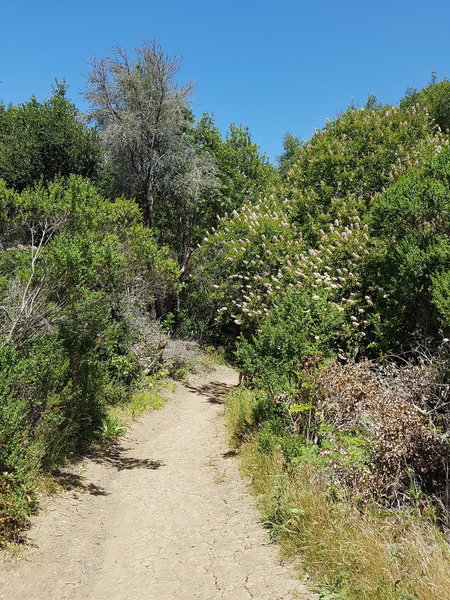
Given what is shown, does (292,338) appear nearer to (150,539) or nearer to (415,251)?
(415,251)

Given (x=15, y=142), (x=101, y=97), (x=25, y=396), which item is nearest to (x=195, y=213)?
A: (x=101, y=97)

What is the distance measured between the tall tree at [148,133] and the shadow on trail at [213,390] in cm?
710

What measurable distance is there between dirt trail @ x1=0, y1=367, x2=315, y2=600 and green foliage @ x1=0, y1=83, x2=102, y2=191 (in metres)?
11.9

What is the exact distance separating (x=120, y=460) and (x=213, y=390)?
733 centimetres

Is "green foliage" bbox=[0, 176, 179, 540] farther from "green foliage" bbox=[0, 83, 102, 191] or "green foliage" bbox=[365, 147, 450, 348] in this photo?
"green foliage" bbox=[0, 83, 102, 191]

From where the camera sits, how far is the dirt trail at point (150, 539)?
13.1ft

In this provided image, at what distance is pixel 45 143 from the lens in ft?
52.5

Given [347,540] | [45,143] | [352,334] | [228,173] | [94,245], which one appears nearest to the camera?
[347,540]

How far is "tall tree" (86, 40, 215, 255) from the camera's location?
16516 millimetres

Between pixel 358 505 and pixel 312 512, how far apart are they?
0.56 meters

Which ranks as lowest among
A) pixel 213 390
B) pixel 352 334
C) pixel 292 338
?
pixel 213 390

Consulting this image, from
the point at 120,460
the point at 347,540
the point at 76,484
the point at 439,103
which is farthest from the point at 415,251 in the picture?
the point at 439,103

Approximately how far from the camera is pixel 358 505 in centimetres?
471

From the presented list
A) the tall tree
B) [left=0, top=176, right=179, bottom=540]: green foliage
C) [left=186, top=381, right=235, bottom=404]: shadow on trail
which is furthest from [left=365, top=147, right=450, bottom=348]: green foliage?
the tall tree
